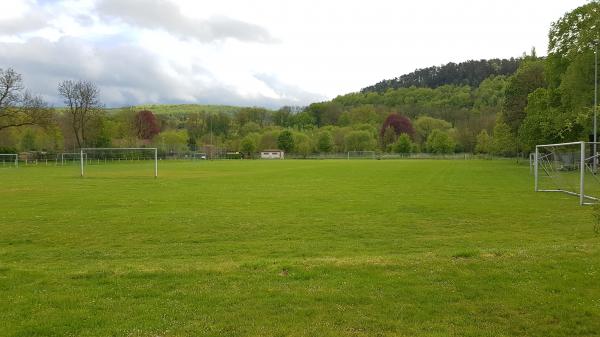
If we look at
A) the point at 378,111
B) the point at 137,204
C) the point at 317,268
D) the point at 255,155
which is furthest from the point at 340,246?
the point at 378,111

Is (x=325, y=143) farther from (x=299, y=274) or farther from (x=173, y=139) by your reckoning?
(x=299, y=274)

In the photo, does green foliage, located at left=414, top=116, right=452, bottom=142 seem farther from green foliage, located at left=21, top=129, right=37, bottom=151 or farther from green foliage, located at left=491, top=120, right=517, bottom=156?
green foliage, located at left=21, top=129, right=37, bottom=151

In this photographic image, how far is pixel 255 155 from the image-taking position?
14162cm

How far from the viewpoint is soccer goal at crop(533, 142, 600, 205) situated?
22875mm

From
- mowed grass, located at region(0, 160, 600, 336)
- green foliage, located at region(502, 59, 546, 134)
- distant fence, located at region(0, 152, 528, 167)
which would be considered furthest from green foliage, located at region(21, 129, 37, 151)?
mowed grass, located at region(0, 160, 600, 336)

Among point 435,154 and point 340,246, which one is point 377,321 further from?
point 435,154

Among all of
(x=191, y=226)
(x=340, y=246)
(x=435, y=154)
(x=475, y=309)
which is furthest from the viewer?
(x=435, y=154)

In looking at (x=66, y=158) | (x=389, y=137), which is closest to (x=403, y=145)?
(x=389, y=137)

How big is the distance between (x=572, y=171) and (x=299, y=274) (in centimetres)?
2281

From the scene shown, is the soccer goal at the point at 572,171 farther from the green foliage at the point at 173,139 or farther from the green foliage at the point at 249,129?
the green foliage at the point at 249,129

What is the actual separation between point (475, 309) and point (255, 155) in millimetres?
135833

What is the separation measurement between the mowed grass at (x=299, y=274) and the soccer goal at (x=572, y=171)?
4.61 metres

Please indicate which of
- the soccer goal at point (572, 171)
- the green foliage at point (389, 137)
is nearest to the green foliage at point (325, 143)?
the green foliage at point (389, 137)

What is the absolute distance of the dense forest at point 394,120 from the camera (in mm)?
47062
